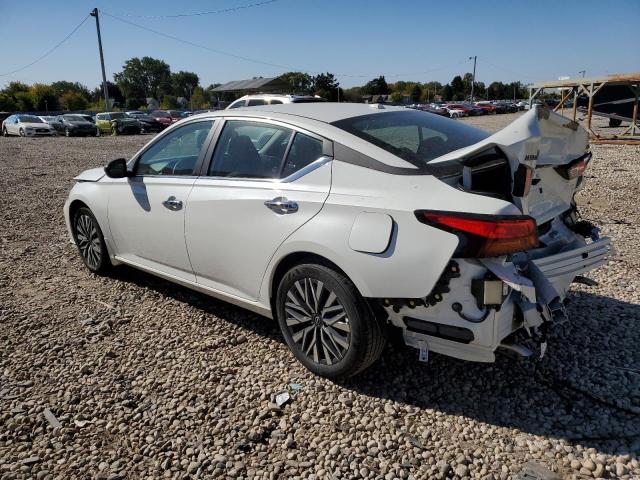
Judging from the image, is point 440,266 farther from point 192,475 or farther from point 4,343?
point 4,343

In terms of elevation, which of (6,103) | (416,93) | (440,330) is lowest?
(440,330)

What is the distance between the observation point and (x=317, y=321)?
9.79ft

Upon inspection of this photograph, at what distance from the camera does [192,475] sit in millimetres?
2402

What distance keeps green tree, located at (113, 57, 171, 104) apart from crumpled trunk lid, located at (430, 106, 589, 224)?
125 meters

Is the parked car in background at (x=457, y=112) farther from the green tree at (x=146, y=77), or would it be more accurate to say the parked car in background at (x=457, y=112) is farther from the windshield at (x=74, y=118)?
the green tree at (x=146, y=77)

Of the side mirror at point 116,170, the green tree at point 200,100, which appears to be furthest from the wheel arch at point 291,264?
the green tree at point 200,100

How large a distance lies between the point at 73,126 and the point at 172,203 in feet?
97.3

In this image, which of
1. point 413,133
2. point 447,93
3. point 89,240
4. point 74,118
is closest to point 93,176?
point 89,240

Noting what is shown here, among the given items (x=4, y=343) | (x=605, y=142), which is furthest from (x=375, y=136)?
(x=605, y=142)

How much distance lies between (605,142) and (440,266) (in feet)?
54.8

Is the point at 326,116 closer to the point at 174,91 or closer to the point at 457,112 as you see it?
the point at 457,112

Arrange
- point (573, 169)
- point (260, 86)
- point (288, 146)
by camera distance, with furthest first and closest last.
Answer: point (260, 86) < point (288, 146) < point (573, 169)

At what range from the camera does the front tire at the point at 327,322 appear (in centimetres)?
274

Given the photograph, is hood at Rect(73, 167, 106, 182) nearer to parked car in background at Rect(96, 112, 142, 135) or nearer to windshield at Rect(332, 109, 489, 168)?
windshield at Rect(332, 109, 489, 168)
